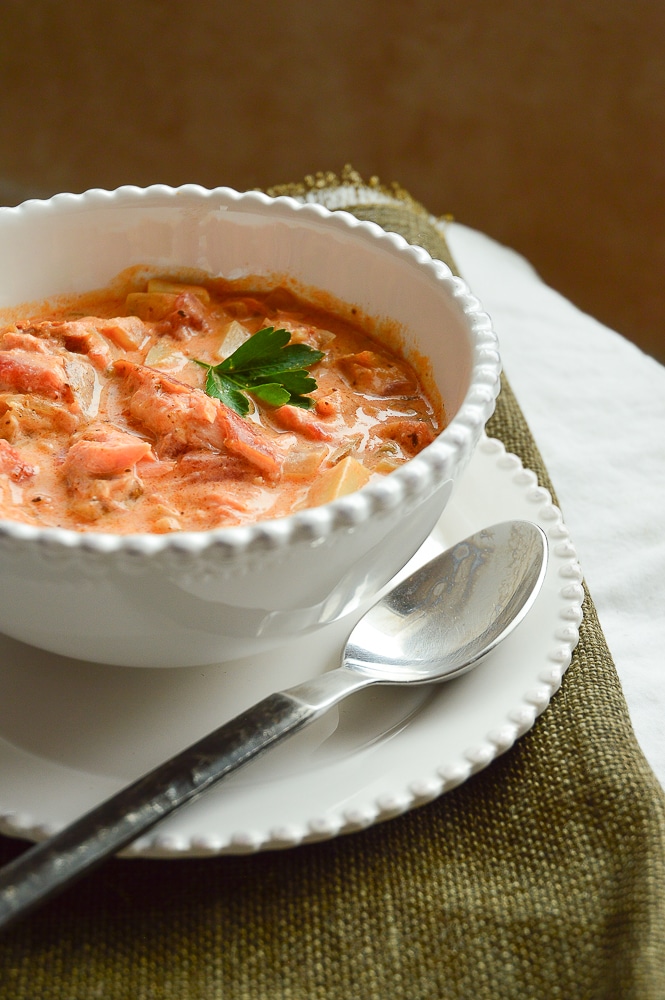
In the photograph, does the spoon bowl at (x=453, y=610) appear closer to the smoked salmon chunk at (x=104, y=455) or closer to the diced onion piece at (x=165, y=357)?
the smoked salmon chunk at (x=104, y=455)

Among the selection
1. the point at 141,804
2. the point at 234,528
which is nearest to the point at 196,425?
the point at 234,528

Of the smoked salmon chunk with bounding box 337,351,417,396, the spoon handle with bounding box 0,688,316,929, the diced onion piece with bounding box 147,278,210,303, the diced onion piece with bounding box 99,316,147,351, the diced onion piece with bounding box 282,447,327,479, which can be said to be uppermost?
the smoked salmon chunk with bounding box 337,351,417,396

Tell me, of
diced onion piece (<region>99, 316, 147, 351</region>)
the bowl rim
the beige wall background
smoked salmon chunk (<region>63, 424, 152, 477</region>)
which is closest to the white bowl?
the bowl rim

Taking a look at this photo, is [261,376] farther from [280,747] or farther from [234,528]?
[280,747]

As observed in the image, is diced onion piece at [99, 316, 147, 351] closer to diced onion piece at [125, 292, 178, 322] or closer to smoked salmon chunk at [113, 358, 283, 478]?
diced onion piece at [125, 292, 178, 322]

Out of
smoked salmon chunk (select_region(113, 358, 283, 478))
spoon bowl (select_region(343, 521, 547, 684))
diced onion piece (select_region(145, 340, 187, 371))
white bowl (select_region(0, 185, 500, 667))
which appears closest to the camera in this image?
white bowl (select_region(0, 185, 500, 667))

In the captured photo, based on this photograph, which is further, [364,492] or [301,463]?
[301,463]

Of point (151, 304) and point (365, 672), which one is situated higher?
point (151, 304)

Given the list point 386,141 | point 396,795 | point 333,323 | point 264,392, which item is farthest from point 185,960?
point 386,141
